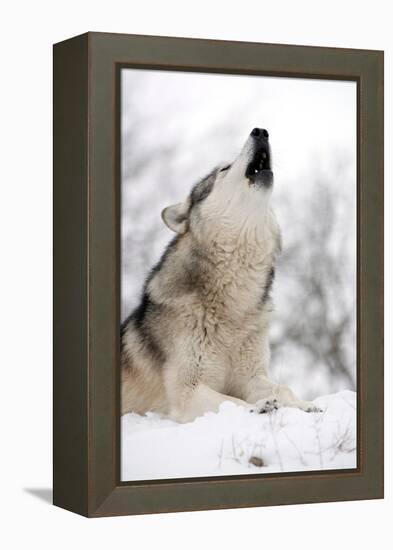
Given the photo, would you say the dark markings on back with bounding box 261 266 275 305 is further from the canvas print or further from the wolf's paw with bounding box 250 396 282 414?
the wolf's paw with bounding box 250 396 282 414

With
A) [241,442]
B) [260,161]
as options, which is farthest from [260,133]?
[241,442]

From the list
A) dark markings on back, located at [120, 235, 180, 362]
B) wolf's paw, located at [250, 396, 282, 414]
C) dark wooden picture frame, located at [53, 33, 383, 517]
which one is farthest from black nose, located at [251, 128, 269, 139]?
wolf's paw, located at [250, 396, 282, 414]

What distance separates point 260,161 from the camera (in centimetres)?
809

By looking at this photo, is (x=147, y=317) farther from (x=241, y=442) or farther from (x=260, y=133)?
(x=260, y=133)

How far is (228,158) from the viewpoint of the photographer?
798cm

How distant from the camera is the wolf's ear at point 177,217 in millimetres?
7851

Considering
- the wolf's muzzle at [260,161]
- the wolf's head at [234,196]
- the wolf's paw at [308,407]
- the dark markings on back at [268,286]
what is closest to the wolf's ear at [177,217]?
the wolf's head at [234,196]

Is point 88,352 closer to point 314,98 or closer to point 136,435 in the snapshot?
point 136,435

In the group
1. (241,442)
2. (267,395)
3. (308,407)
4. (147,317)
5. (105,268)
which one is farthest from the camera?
(308,407)

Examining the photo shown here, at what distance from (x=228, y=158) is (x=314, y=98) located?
27.4 inches

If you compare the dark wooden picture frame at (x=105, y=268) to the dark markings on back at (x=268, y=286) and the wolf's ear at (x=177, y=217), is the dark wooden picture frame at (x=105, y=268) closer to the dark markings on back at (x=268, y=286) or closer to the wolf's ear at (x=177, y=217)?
the wolf's ear at (x=177, y=217)

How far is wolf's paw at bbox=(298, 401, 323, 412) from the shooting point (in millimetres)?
8172

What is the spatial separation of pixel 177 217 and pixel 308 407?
4.37ft

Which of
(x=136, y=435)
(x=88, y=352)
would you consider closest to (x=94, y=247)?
(x=88, y=352)
